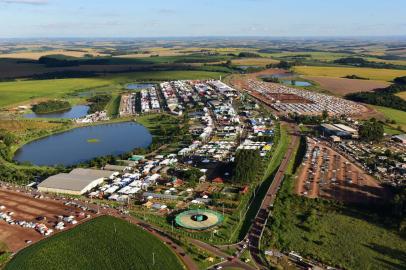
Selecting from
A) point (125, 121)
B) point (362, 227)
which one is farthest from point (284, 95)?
point (362, 227)

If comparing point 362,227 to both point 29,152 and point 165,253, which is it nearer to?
point 165,253

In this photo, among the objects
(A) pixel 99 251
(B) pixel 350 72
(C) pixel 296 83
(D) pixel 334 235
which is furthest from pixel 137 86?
(D) pixel 334 235

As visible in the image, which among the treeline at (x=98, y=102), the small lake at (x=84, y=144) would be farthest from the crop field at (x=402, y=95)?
the treeline at (x=98, y=102)

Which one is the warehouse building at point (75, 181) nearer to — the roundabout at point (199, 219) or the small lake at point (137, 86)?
the roundabout at point (199, 219)

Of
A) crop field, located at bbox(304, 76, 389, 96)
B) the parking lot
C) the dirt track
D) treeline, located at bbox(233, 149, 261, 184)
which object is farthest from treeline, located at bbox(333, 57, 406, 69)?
the dirt track

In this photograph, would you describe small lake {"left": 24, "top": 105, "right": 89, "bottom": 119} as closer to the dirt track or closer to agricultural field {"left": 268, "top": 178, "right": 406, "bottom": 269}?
the dirt track
